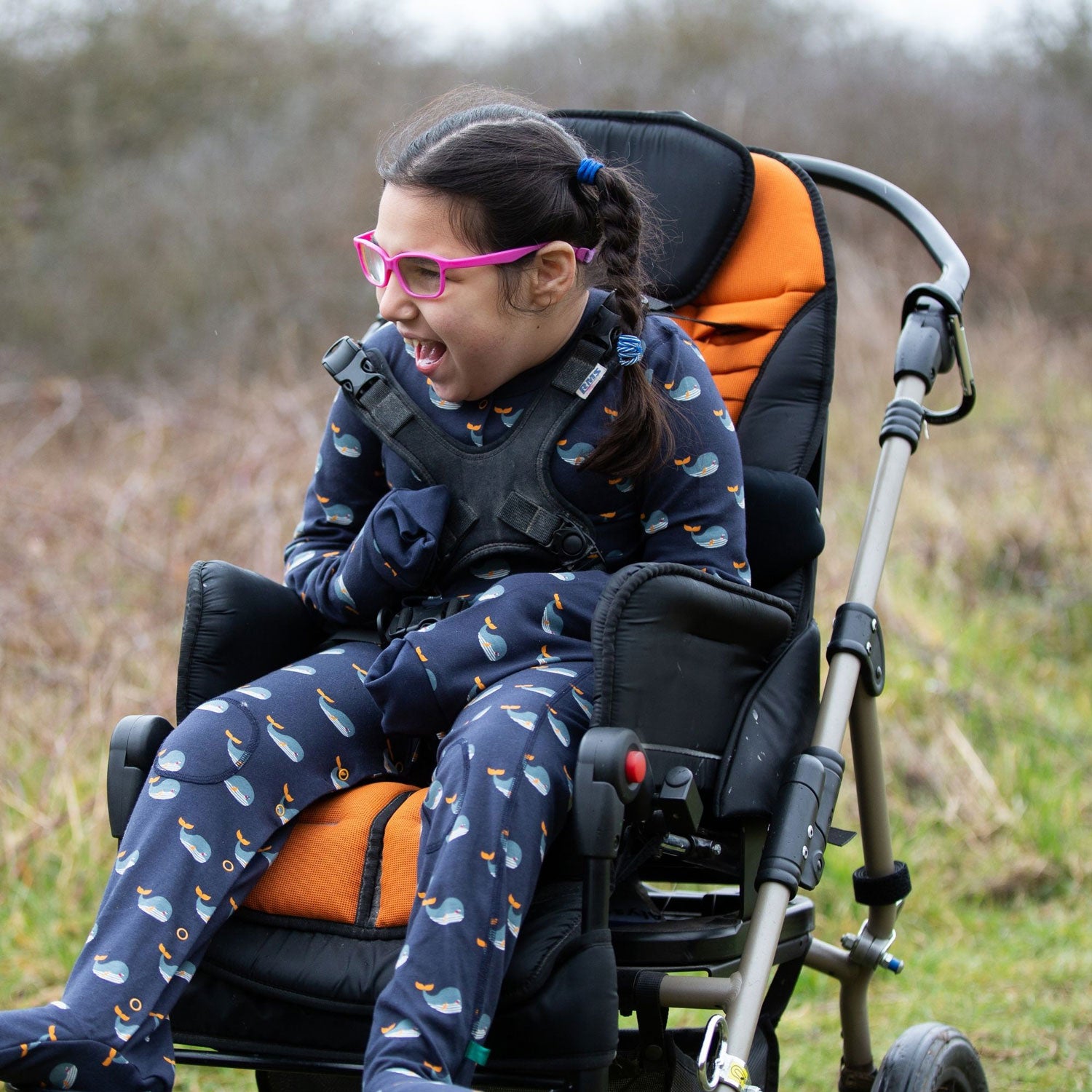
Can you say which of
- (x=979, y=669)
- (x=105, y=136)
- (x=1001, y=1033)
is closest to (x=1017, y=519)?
(x=979, y=669)

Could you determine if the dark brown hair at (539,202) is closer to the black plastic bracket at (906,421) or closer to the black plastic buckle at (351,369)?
the black plastic buckle at (351,369)

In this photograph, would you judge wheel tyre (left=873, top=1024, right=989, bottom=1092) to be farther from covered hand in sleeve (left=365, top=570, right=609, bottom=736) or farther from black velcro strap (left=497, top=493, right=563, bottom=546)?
black velcro strap (left=497, top=493, right=563, bottom=546)

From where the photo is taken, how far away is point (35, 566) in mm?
4781

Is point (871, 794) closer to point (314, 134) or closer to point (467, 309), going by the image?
point (467, 309)

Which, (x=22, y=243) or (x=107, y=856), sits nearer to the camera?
(x=107, y=856)

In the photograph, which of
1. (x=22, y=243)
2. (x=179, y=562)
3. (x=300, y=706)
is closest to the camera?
(x=300, y=706)

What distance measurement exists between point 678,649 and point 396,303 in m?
0.65

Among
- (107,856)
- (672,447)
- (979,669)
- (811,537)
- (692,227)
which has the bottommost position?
(107,856)

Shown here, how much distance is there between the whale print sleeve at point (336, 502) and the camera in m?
2.24

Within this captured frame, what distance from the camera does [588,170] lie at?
207cm

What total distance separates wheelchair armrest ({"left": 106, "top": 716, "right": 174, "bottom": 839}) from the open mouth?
2.15 feet

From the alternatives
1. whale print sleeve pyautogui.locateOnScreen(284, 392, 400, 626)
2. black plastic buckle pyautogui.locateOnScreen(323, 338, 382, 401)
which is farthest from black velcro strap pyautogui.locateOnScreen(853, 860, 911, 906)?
black plastic buckle pyautogui.locateOnScreen(323, 338, 382, 401)

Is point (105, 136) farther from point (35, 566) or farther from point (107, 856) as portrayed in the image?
point (107, 856)

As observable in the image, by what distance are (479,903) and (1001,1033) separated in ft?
6.43
